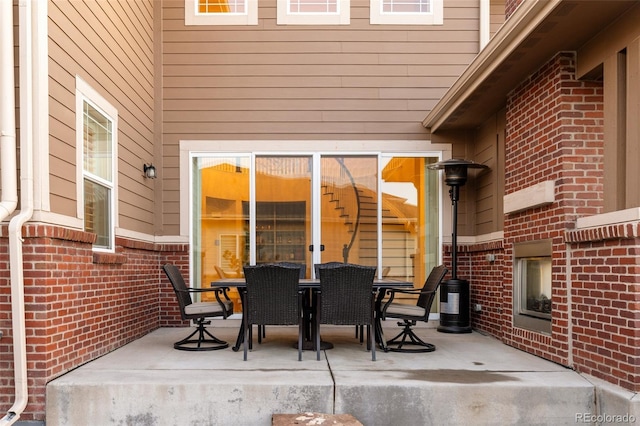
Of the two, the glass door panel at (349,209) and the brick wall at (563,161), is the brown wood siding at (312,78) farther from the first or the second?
the brick wall at (563,161)

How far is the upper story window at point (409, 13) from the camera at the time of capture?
656cm

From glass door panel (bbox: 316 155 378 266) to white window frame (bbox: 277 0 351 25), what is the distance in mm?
1678

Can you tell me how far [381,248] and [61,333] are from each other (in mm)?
3833

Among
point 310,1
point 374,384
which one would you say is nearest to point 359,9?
point 310,1

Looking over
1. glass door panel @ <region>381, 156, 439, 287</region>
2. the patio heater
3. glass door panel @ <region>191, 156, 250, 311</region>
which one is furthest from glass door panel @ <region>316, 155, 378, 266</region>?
glass door panel @ <region>191, 156, 250, 311</region>

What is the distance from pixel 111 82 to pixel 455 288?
Result: 423 cm

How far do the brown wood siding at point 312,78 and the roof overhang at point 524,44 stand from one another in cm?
99

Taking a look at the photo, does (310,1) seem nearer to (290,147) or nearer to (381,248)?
(290,147)

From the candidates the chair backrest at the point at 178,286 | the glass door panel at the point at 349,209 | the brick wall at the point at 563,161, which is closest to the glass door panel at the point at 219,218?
the glass door panel at the point at 349,209

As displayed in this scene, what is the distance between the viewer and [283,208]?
6555 mm

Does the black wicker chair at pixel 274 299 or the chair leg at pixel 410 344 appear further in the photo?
the chair leg at pixel 410 344

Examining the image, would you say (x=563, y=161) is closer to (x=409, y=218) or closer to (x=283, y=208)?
(x=409, y=218)

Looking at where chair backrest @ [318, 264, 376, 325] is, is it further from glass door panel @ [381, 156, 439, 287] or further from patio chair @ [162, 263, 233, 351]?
glass door panel @ [381, 156, 439, 287]

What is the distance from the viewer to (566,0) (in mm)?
3416
